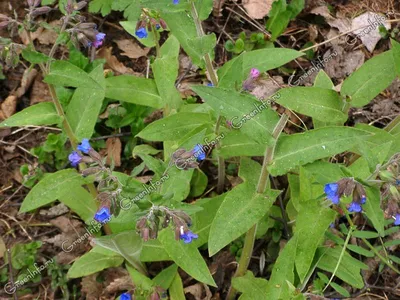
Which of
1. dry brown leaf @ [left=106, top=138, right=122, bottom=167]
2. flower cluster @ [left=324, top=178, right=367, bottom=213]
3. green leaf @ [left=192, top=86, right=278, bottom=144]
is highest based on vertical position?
green leaf @ [left=192, top=86, right=278, bottom=144]

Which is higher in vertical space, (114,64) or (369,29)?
(369,29)

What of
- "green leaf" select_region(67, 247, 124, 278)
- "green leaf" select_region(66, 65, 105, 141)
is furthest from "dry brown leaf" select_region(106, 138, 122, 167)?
"green leaf" select_region(67, 247, 124, 278)

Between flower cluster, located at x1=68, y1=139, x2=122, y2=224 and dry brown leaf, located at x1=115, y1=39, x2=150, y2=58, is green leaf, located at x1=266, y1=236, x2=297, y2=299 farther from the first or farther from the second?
dry brown leaf, located at x1=115, y1=39, x2=150, y2=58

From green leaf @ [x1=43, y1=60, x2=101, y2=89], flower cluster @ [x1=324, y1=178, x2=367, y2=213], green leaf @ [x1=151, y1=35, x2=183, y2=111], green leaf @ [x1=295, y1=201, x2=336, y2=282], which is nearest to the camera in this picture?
flower cluster @ [x1=324, y1=178, x2=367, y2=213]

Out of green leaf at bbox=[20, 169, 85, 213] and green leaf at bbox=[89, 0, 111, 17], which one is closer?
green leaf at bbox=[20, 169, 85, 213]

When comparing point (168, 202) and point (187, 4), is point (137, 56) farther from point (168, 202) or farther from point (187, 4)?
point (168, 202)

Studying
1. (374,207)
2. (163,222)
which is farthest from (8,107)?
(374,207)

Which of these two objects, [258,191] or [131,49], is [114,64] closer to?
[131,49]
